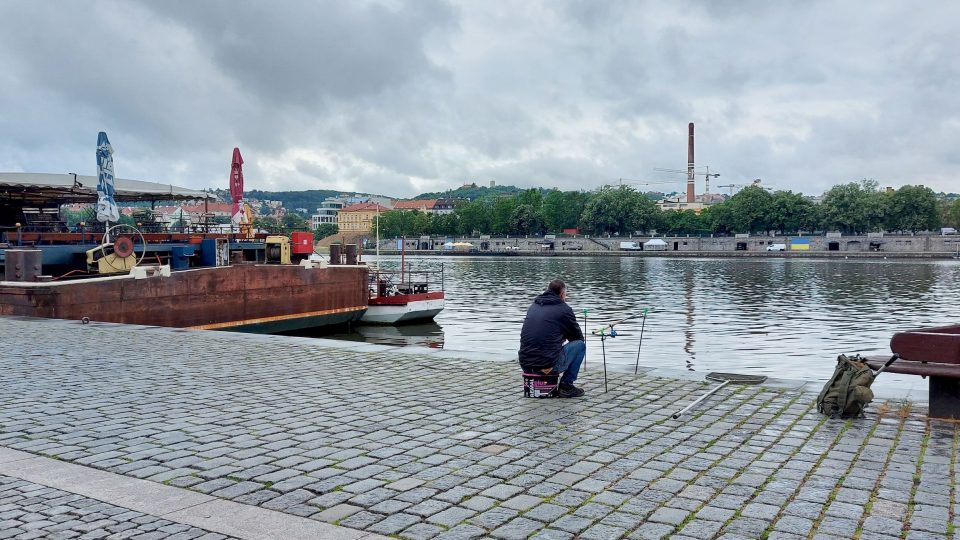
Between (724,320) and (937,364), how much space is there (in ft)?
96.0

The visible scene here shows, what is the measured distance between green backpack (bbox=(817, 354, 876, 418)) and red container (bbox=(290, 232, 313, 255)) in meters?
31.4

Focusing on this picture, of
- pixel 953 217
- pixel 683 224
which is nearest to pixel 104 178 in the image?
pixel 683 224

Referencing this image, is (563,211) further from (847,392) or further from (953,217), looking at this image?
(847,392)

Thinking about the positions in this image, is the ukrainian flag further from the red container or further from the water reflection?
the red container

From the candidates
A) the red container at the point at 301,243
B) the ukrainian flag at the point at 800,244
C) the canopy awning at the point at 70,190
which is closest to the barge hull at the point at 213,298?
the red container at the point at 301,243

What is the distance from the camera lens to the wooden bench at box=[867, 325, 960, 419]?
8438mm

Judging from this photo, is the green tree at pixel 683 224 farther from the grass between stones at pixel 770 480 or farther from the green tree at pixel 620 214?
the grass between stones at pixel 770 480

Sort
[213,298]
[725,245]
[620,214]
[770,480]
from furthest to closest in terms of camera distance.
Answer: [620,214] → [725,245] → [213,298] → [770,480]

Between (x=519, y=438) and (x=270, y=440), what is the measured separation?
2.65m

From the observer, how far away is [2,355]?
44.2 ft

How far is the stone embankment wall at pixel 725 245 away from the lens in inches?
5049

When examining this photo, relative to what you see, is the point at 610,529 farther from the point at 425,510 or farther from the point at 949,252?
the point at 949,252

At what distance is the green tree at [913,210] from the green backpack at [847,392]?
151443 mm

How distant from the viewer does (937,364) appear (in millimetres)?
8578
